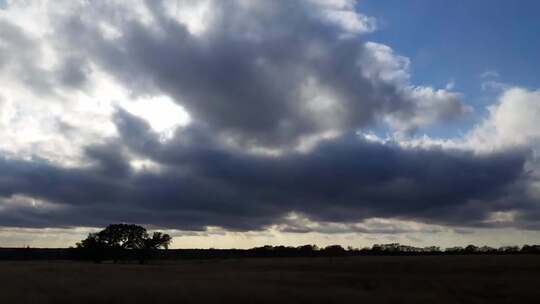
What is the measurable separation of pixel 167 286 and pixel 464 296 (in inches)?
883

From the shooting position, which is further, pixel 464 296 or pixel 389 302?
pixel 464 296

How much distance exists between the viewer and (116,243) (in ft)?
437

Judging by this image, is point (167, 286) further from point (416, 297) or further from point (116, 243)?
point (116, 243)

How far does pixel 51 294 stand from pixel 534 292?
1375 inches

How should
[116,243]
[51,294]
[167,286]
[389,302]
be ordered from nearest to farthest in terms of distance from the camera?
[389,302] → [51,294] → [167,286] → [116,243]

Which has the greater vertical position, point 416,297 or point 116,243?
point 116,243

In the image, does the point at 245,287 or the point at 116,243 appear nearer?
the point at 245,287

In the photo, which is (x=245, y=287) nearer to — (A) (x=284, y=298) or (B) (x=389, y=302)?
(A) (x=284, y=298)

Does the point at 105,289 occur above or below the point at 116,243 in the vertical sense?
below

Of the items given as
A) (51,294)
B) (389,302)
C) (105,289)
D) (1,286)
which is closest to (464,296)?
(389,302)

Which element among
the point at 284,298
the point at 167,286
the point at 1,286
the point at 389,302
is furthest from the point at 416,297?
the point at 1,286

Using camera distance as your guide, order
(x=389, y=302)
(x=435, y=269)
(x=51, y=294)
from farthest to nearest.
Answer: (x=435, y=269) → (x=51, y=294) → (x=389, y=302)

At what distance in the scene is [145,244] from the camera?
13388 centimetres

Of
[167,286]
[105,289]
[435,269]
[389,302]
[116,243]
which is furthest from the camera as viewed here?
[116,243]
